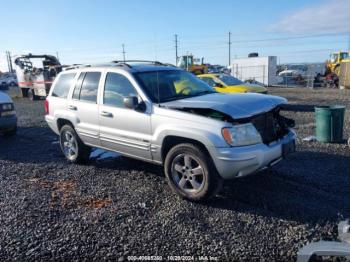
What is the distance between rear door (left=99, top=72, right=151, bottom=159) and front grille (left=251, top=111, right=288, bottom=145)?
61.6 inches

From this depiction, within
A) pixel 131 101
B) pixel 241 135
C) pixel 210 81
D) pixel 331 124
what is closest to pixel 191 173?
pixel 241 135

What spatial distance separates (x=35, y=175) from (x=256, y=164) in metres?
4.10

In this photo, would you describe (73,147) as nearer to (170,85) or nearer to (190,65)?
(170,85)

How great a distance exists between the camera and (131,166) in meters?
6.32

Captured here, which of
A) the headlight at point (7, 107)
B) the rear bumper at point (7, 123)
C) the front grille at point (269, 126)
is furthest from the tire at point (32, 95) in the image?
the front grille at point (269, 126)

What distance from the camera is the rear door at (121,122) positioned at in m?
4.96

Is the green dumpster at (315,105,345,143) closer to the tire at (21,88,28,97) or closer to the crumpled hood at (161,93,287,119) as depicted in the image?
the crumpled hood at (161,93,287,119)

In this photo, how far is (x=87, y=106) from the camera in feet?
19.1

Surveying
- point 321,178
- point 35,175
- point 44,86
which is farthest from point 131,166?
Answer: point 44,86

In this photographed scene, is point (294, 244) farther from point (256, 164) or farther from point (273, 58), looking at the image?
point (273, 58)

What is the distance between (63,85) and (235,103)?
3775 millimetres

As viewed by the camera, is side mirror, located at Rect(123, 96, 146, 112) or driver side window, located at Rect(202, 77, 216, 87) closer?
side mirror, located at Rect(123, 96, 146, 112)

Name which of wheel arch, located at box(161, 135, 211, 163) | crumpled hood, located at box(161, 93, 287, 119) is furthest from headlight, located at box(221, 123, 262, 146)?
wheel arch, located at box(161, 135, 211, 163)

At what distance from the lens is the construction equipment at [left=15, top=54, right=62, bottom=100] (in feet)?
67.1
